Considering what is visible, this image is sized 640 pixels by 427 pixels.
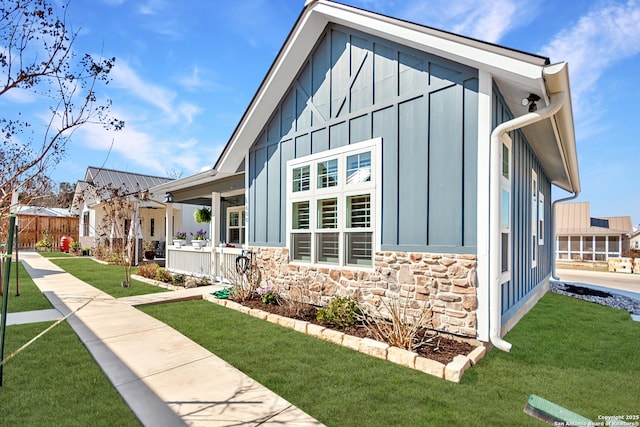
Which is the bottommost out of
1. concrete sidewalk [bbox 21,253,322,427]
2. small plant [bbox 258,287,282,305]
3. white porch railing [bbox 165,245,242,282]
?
concrete sidewalk [bbox 21,253,322,427]

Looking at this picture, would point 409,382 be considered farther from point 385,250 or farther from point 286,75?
point 286,75

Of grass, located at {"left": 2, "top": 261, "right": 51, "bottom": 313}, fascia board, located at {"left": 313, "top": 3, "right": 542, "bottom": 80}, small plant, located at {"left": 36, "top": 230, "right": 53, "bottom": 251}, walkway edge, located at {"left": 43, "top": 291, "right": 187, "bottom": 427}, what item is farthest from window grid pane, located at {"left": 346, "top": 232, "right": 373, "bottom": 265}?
small plant, located at {"left": 36, "top": 230, "right": 53, "bottom": 251}

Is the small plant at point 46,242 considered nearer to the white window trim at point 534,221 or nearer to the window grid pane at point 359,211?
the window grid pane at point 359,211

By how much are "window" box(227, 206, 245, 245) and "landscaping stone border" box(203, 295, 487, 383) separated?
704cm

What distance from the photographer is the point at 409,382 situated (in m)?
3.44

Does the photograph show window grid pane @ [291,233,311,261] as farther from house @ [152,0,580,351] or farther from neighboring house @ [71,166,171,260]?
neighboring house @ [71,166,171,260]

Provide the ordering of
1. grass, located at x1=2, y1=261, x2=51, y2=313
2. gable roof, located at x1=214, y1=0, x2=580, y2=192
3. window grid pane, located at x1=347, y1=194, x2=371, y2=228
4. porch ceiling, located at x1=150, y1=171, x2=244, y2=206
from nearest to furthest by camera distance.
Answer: gable roof, located at x1=214, y1=0, x2=580, y2=192 → window grid pane, located at x1=347, y1=194, x2=371, y2=228 → grass, located at x1=2, y1=261, x2=51, y2=313 → porch ceiling, located at x1=150, y1=171, x2=244, y2=206

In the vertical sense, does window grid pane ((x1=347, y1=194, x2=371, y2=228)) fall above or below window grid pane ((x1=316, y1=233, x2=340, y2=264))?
above

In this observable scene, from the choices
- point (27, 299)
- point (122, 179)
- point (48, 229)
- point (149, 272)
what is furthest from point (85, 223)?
point (27, 299)

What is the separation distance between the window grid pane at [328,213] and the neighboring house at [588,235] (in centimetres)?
2347

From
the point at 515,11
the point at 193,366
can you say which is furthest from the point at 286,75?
the point at 193,366

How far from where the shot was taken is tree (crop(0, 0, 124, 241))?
293cm

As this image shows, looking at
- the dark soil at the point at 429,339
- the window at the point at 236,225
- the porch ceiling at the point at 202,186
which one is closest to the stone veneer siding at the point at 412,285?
the dark soil at the point at 429,339

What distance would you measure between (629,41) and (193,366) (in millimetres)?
12053
